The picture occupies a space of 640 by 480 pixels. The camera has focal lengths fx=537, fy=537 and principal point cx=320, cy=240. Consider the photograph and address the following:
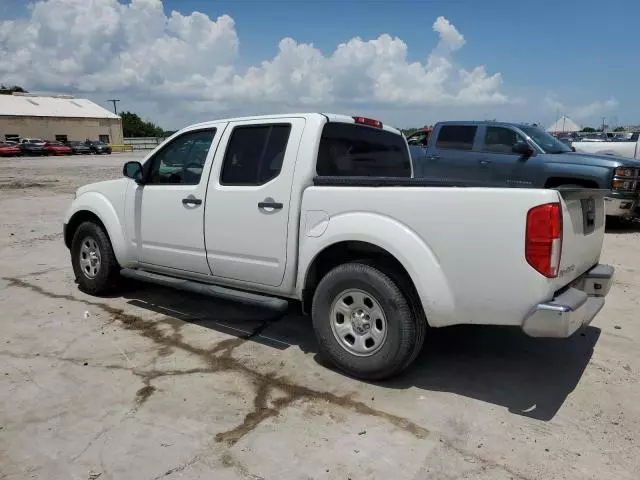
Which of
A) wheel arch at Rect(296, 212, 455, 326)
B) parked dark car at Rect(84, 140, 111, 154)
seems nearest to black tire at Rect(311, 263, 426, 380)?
wheel arch at Rect(296, 212, 455, 326)

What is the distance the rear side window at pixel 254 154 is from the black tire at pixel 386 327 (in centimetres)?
108

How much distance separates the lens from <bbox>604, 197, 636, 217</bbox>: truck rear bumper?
9.60m

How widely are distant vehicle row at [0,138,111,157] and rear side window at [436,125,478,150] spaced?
4579cm

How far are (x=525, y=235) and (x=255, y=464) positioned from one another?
2.01 meters

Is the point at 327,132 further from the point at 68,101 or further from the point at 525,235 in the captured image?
the point at 68,101

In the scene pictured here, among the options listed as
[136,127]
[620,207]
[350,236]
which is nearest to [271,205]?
[350,236]

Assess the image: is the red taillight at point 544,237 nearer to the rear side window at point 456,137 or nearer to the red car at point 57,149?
the rear side window at point 456,137

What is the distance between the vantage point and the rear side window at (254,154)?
4.41m

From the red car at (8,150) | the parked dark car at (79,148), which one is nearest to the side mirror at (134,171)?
the red car at (8,150)

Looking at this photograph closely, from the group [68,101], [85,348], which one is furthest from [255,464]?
[68,101]

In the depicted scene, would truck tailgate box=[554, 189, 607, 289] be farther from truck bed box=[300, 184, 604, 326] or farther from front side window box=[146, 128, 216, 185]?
front side window box=[146, 128, 216, 185]

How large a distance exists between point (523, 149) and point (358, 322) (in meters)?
6.66

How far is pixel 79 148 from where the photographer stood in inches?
2094

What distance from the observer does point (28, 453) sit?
120 inches
